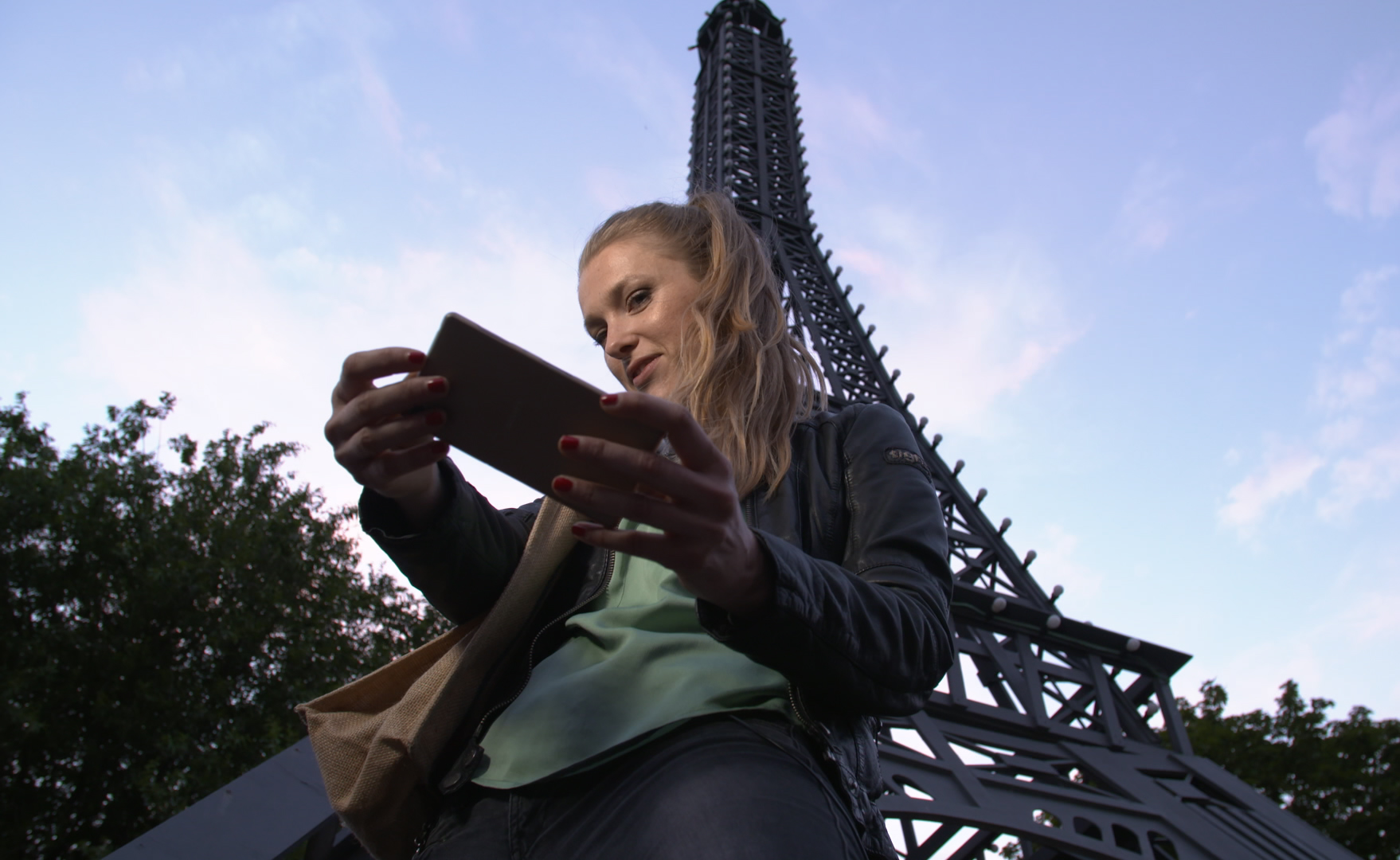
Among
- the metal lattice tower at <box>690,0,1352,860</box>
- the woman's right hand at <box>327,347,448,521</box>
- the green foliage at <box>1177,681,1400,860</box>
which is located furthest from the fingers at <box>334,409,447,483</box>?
the green foliage at <box>1177,681,1400,860</box>

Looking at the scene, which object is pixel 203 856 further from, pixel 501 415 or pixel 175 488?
pixel 175 488

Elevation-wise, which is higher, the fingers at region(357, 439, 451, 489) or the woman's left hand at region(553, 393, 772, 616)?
the fingers at region(357, 439, 451, 489)

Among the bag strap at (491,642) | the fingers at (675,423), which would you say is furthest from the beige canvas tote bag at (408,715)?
the fingers at (675,423)

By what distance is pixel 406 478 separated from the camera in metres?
1.36

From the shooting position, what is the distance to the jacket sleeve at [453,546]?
1388mm

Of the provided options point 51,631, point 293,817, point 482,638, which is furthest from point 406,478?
point 51,631

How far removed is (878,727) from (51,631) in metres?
14.1

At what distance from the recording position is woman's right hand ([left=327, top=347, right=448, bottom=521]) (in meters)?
1.09

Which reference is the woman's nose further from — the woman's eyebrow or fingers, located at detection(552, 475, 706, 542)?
fingers, located at detection(552, 475, 706, 542)

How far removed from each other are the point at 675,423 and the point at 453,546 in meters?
0.70

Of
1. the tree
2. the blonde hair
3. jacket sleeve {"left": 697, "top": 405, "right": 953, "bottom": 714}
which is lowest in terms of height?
jacket sleeve {"left": 697, "top": 405, "right": 953, "bottom": 714}

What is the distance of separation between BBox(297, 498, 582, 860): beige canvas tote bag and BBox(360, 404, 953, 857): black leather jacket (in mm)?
43

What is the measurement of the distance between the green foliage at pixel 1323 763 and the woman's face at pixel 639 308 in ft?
68.4

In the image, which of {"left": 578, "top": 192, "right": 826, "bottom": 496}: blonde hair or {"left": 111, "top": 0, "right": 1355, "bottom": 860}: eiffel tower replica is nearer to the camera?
{"left": 578, "top": 192, "right": 826, "bottom": 496}: blonde hair
